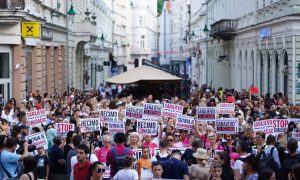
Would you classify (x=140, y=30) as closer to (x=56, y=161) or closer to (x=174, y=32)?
(x=174, y=32)

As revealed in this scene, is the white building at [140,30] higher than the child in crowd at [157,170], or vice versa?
the white building at [140,30]

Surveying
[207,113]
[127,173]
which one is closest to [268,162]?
[127,173]

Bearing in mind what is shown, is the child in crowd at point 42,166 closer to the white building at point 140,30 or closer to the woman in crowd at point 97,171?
the woman in crowd at point 97,171

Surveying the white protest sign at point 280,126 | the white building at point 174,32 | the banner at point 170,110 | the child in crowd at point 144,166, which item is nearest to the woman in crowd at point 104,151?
the child in crowd at point 144,166

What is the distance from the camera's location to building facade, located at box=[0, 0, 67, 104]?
2900cm

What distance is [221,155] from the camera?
40.4ft

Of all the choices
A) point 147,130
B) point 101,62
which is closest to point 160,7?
point 101,62

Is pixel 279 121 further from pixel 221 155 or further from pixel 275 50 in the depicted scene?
pixel 275 50

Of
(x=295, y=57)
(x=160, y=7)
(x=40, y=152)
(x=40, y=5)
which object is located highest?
(x=160, y=7)

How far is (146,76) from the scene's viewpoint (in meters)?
37.2

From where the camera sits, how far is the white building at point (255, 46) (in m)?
33.3

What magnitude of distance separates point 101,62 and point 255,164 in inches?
2704

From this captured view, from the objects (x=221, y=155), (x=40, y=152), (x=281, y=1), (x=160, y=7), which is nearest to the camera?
(x=221, y=155)

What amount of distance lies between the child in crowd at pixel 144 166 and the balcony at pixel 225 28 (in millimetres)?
41527
